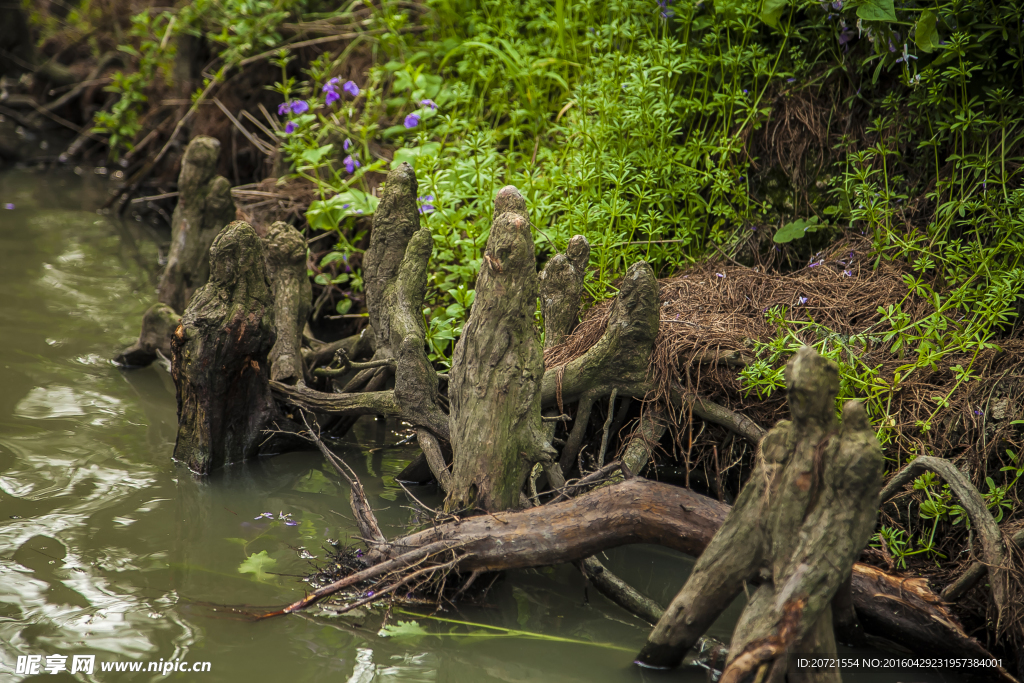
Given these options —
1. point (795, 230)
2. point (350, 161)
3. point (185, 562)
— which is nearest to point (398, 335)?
point (185, 562)

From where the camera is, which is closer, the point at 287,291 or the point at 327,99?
the point at 287,291

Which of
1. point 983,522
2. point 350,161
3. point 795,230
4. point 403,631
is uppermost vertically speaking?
point 350,161

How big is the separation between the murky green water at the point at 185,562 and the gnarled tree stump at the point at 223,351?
233 millimetres

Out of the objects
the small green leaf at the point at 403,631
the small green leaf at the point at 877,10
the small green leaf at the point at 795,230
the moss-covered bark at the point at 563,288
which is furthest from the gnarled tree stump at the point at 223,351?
the small green leaf at the point at 877,10

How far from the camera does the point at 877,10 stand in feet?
12.3

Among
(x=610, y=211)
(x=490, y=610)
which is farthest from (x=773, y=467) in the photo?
(x=610, y=211)

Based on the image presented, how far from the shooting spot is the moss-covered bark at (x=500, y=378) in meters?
2.94

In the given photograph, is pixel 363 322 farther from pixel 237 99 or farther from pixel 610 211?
pixel 237 99

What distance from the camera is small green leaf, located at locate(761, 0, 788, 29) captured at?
4.27 metres

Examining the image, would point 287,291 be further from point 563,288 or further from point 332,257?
point 563,288

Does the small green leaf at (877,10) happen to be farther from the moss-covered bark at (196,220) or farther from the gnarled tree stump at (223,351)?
the moss-covered bark at (196,220)

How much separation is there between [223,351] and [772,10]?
12.0 feet

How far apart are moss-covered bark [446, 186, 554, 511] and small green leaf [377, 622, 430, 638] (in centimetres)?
53

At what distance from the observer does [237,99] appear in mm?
7512
